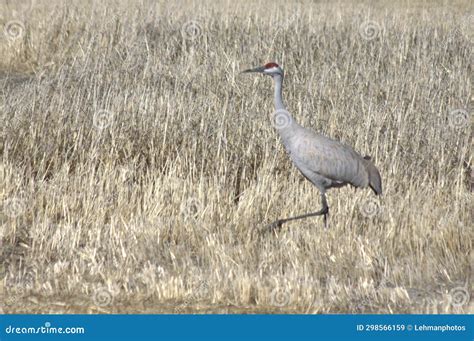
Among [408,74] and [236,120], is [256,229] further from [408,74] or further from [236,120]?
[408,74]

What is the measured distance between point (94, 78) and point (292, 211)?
3.16 m

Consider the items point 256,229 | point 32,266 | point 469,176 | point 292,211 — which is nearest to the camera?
point 32,266

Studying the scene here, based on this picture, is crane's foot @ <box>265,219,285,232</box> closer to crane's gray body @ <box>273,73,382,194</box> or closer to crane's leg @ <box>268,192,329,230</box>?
crane's leg @ <box>268,192,329,230</box>

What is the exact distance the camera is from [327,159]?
568 centimetres

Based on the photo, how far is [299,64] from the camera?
32.1 feet

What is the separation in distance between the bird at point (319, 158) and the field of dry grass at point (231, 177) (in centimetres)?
25

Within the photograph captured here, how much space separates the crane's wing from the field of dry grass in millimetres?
306

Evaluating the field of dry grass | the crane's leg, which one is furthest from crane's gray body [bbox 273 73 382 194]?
the field of dry grass

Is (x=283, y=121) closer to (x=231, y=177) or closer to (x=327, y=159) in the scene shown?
(x=327, y=159)

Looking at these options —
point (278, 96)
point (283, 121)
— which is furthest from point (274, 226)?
point (278, 96)

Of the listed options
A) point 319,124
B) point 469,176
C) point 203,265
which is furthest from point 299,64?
point 203,265

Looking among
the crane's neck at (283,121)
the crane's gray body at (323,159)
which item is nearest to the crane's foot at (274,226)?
the crane's gray body at (323,159)

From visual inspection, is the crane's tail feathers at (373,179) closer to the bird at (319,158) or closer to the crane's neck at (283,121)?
the bird at (319,158)

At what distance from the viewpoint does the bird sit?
568cm
